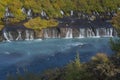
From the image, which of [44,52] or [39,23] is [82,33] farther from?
[44,52]

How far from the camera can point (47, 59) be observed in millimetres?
73875

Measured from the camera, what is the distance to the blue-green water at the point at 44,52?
68.5 metres

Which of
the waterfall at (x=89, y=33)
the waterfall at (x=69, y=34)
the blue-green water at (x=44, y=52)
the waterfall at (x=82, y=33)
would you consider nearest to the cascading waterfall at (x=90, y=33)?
the waterfall at (x=89, y=33)

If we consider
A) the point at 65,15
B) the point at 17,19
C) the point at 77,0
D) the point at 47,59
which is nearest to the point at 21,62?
→ the point at 47,59

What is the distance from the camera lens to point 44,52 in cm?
8194

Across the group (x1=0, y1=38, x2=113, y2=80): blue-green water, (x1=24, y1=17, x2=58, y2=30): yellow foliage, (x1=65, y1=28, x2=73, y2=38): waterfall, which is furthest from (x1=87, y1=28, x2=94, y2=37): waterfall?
(x1=24, y1=17, x2=58, y2=30): yellow foliage

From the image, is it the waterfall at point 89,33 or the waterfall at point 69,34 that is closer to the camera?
the waterfall at point 69,34

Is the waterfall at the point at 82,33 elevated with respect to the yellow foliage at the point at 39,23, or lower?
lower

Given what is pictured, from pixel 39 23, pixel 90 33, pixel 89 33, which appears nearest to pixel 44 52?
pixel 89 33

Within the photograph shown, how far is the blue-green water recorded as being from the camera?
6850 centimetres

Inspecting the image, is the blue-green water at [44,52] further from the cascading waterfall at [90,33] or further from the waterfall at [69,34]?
the cascading waterfall at [90,33]

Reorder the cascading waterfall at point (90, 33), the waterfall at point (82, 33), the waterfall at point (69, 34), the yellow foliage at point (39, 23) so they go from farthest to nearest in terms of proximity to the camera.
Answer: the yellow foliage at point (39, 23) → the cascading waterfall at point (90, 33) → the waterfall at point (82, 33) → the waterfall at point (69, 34)

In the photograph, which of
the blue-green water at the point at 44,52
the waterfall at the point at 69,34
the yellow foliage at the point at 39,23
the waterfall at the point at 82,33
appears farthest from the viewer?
the yellow foliage at the point at 39,23

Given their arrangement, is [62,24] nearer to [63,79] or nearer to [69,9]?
[69,9]
